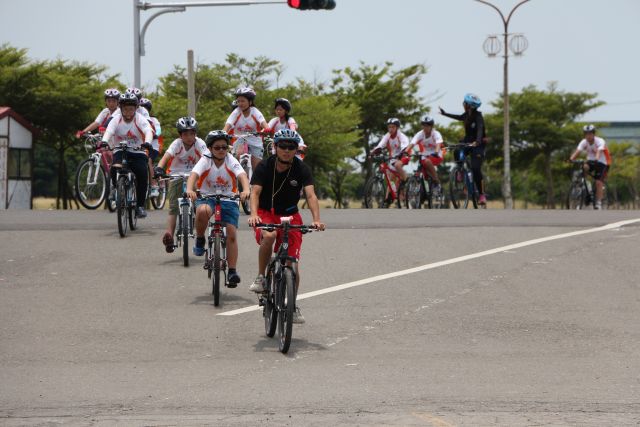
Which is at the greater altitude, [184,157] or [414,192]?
[184,157]

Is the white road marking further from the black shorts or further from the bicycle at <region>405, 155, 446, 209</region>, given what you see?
the bicycle at <region>405, 155, 446, 209</region>

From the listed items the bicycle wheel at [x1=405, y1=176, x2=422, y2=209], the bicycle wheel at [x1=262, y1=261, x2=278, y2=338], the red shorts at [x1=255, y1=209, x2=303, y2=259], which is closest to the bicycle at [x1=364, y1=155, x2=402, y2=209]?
the bicycle wheel at [x1=405, y1=176, x2=422, y2=209]

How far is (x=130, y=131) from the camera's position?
18156 millimetres

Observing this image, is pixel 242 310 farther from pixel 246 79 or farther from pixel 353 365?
pixel 246 79

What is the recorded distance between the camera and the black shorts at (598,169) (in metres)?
26.4

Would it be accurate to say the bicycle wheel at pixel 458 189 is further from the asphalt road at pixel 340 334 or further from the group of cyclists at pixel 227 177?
the group of cyclists at pixel 227 177

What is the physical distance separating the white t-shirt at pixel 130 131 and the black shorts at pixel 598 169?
38.7 ft

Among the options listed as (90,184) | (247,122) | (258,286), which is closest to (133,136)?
(247,122)

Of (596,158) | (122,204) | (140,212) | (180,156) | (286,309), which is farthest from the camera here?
(596,158)

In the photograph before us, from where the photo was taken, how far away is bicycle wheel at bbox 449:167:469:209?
25047 mm

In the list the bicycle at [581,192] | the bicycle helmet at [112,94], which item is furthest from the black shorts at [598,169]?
the bicycle helmet at [112,94]

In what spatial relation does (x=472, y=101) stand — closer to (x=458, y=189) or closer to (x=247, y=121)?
(x=458, y=189)

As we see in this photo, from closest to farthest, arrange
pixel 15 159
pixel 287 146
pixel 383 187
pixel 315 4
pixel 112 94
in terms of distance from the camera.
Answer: pixel 287 146
pixel 112 94
pixel 383 187
pixel 315 4
pixel 15 159

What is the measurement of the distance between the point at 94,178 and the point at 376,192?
22.6ft
